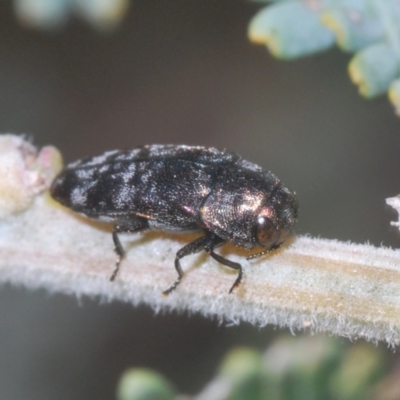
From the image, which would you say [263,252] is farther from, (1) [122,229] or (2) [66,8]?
(2) [66,8]

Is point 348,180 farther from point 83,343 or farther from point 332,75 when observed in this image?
point 83,343

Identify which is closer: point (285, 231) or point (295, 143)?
point (285, 231)

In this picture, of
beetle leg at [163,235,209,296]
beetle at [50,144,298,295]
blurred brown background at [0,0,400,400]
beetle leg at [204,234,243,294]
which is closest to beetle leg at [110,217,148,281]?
beetle at [50,144,298,295]

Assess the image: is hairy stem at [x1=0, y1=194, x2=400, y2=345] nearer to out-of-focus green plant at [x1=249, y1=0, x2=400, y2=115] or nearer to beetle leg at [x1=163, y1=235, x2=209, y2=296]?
beetle leg at [x1=163, y1=235, x2=209, y2=296]

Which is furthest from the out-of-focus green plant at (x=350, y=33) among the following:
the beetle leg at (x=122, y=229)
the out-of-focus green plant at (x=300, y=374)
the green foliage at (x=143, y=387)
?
the green foliage at (x=143, y=387)

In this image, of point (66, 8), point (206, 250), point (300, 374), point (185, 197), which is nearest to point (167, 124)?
point (66, 8)

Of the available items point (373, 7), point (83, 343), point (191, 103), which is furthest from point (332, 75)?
point (83, 343)
